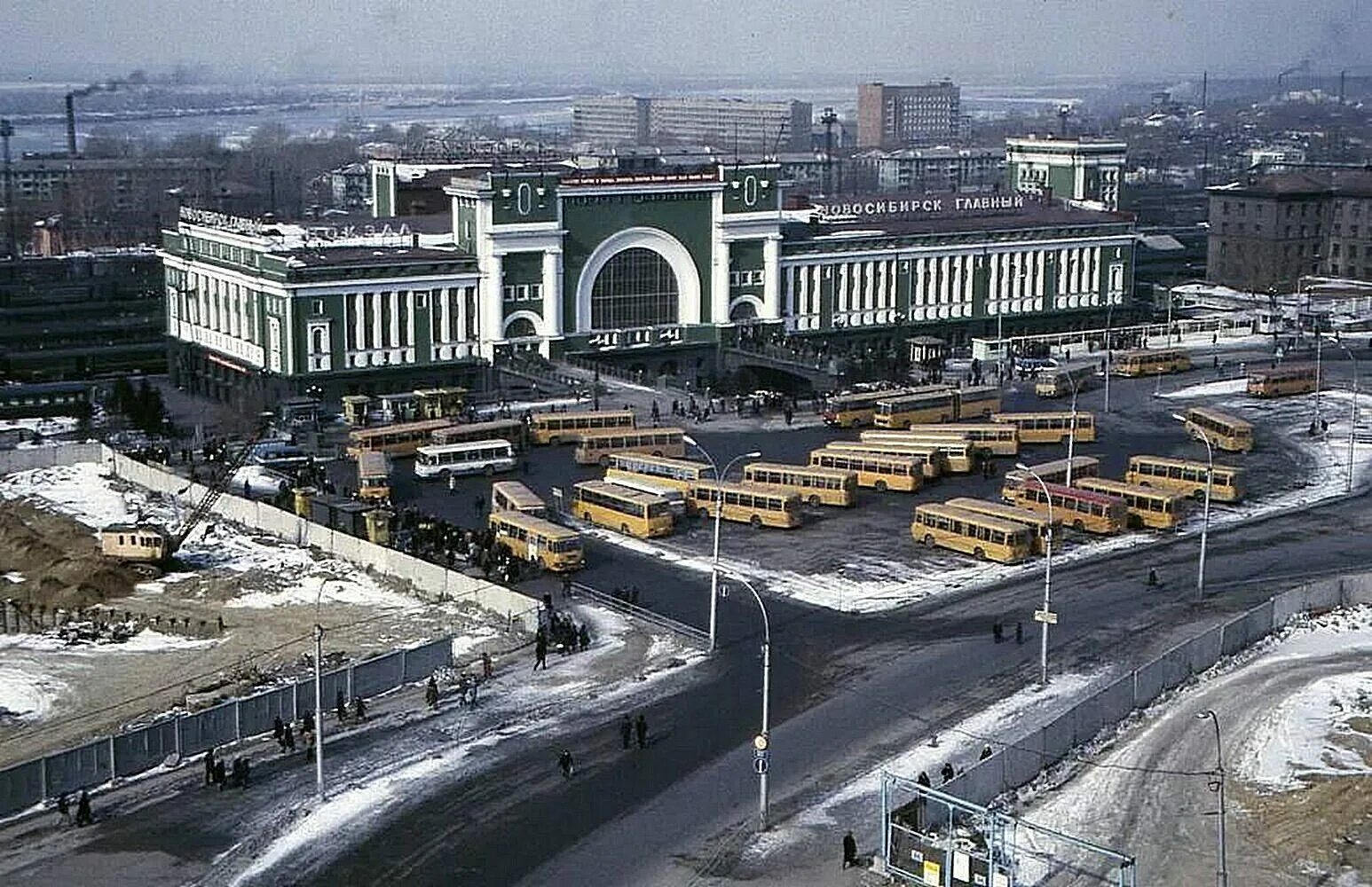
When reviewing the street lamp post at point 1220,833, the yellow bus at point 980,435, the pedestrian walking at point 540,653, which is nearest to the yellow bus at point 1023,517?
the yellow bus at point 980,435

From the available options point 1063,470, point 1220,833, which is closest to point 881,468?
point 1063,470

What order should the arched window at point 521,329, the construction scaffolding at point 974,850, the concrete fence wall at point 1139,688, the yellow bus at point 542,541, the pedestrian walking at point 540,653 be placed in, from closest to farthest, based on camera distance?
the construction scaffolding at point 974,850, the concrete fence wall at point 1139,688, the pedestrian walking at point 540,653, the yellow bus at point 542,541, the arched window at point 521,329

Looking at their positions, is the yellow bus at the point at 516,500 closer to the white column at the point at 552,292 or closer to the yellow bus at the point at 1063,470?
the yellow bus at the point at 1063,470

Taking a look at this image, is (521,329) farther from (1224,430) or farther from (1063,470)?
(1224,430)

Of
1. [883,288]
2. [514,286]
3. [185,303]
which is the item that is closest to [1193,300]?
[883,288]

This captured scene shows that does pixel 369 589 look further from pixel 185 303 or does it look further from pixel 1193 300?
pixel 1193 300

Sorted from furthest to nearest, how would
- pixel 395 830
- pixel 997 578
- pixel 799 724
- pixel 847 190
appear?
pixel 847 190
pixel 997 578
pixel 799 724
pixel 395 830

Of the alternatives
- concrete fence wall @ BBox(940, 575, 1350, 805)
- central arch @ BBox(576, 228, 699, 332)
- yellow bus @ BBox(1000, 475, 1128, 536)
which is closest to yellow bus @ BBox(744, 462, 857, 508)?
yellow bus @ BBox(1000, 475, 1128, 536)

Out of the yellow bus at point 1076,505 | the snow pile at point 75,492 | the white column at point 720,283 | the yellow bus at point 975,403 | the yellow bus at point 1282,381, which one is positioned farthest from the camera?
the white column at point 720,283
